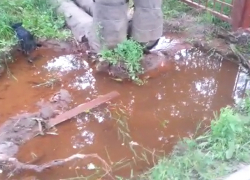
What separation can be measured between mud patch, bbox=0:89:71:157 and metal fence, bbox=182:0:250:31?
2.43 meters

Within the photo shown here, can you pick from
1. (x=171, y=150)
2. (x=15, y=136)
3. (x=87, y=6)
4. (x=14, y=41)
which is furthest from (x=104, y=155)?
(x=87, y=6)

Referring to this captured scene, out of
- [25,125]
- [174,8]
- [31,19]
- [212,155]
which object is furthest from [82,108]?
[174,8]

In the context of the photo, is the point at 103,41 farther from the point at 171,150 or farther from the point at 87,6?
the point at 171,150

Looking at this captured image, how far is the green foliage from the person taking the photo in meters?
4.99

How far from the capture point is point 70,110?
4.40 metres

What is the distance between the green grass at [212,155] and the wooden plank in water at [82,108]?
3.63ft

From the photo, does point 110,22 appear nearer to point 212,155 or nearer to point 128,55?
point 128,55

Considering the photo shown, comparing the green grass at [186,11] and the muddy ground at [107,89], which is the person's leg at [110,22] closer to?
the muddy ground at [107,89]

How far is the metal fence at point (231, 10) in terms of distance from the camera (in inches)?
209

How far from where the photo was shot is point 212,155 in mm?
3400

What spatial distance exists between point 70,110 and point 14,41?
60.3 inches

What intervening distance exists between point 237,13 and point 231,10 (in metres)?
0.17

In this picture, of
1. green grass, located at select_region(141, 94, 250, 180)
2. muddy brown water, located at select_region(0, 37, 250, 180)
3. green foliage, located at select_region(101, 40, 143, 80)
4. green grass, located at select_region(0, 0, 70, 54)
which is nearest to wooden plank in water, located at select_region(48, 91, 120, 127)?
muddy brown water, located at select_region(0, 37, 250, 180)

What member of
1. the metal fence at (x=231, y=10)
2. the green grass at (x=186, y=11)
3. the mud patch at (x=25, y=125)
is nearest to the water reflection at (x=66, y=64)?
the mud patch at (x=25, y=125)
